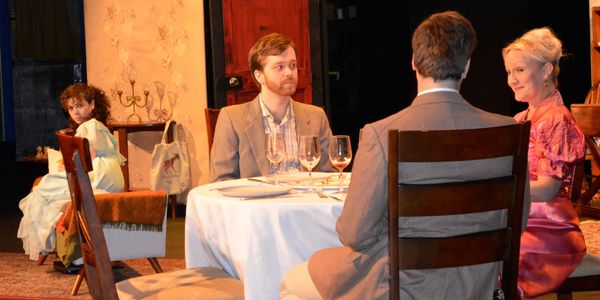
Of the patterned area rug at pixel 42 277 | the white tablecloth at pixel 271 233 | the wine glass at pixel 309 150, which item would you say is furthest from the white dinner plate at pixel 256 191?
the patterned area rug at pixel 42 277

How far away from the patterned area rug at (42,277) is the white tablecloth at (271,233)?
226 cm

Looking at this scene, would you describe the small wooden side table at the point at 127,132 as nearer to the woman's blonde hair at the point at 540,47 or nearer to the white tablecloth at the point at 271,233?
the white tablecloth at the point at 271,233

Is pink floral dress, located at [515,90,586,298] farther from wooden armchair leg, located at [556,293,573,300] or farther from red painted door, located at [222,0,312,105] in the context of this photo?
red painted door, located at [222,0,312,105]

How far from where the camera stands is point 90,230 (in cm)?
293

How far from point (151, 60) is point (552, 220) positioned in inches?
216

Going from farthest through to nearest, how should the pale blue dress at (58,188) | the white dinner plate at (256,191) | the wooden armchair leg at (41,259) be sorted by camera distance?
the wooden armchair leg at (41,259), the pale blue dress at (58,188), the white dinner plate at (256,191)

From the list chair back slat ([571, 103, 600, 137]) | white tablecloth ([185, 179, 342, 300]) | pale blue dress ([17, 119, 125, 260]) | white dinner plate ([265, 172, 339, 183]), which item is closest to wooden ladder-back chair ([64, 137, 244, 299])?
white tablecloth ([185, 179, 342, 300])

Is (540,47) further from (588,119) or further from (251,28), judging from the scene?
(251,28)

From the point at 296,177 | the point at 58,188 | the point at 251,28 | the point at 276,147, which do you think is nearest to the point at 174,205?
the point at 251,28

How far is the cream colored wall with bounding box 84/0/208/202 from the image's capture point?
7988 mm

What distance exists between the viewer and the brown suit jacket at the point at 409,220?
7.84 ft

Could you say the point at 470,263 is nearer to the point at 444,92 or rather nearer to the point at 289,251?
the point at 444,92

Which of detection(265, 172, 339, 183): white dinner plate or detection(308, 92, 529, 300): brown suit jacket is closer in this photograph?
detection(308, 92, 529, 300): brown suit jacket

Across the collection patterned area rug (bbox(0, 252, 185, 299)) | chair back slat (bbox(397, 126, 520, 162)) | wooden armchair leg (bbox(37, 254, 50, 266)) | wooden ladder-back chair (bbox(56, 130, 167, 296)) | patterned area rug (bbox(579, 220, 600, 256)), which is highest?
chair back slat (bbox(397, 126, 520, 162))
